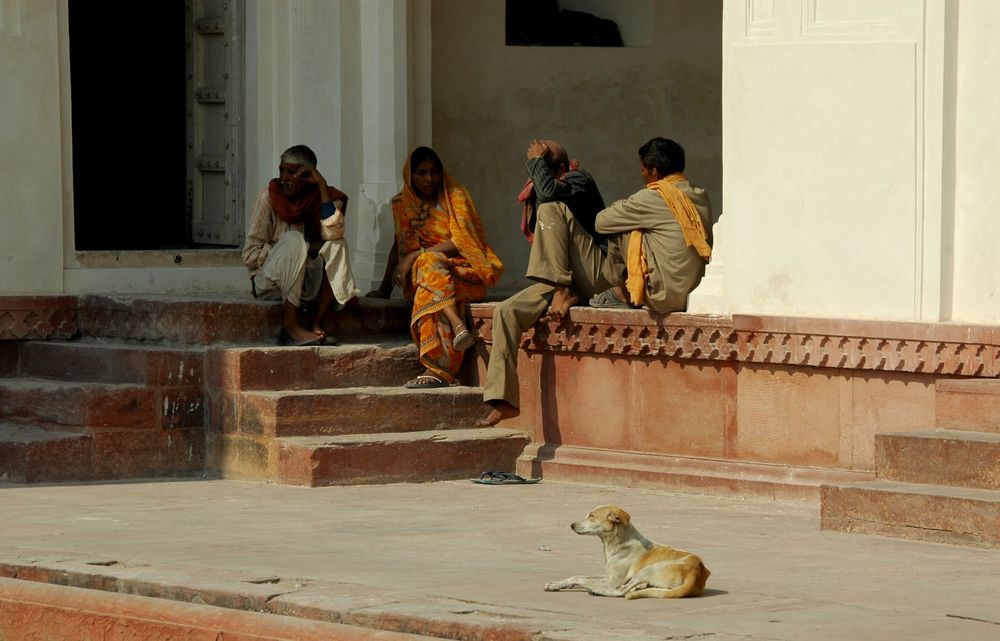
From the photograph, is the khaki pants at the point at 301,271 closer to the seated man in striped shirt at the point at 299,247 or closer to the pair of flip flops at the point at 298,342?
the seated man in striped shirt at the point at 299,247

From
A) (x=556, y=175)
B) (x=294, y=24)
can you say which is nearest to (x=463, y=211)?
(x=556, y=175)

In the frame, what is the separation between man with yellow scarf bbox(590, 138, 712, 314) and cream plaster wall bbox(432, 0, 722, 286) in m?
2.88

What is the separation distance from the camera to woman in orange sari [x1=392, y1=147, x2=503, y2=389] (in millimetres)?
11180

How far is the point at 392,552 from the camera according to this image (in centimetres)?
834

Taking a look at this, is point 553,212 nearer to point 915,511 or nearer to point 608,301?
point 608,301

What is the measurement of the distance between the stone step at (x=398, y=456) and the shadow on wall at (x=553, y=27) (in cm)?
353

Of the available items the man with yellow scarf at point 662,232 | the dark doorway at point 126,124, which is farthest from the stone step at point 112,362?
the man with yellow scarf at point 662,232

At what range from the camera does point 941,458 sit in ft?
29.0

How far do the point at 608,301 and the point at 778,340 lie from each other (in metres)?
1.20

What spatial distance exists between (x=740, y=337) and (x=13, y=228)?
4.04 m

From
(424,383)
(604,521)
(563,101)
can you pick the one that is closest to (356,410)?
(424,383)

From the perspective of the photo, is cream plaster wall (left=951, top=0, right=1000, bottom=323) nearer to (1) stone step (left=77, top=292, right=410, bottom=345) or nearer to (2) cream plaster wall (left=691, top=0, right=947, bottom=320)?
(2) cream plaster wall (left=691, top=0, right=947, bottom=320)

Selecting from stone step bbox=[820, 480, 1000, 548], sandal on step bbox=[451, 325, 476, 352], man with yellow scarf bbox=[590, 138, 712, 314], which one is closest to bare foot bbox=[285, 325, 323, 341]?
sandal on step bbox=[451, 325, 476, 352]

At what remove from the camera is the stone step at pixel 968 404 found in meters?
8.98
